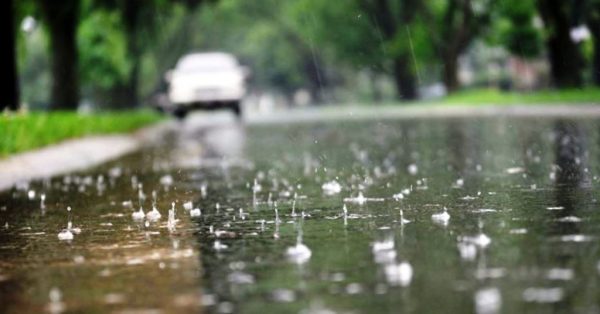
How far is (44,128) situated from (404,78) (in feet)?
186

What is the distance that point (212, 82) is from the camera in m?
42.3

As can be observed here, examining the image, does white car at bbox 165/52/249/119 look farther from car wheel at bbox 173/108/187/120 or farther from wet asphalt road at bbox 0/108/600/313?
wet asphalt road at bbox 0/108/600/313

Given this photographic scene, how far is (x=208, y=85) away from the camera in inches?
1666

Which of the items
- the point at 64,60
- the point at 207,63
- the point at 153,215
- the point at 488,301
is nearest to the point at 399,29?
the point at 207,63

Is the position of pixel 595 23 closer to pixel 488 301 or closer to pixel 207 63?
pixel 207 63

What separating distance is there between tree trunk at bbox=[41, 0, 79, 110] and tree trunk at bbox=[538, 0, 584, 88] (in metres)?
16.7

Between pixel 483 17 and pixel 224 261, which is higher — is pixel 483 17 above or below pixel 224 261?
above

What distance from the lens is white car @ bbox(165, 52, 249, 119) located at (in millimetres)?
42188

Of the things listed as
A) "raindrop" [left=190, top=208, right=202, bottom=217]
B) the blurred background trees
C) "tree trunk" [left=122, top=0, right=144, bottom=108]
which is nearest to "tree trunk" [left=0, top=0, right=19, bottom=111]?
the blurred background trees

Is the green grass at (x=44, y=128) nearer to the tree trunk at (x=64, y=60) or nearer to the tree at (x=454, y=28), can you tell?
the tree trunk at (x=64, y=60)

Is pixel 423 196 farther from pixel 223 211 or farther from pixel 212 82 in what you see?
pixel 212 82

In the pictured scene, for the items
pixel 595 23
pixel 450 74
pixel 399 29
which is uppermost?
pixel 399 29

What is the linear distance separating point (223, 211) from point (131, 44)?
32.0m

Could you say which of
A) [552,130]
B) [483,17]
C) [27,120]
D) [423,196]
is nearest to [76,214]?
[423,196]
